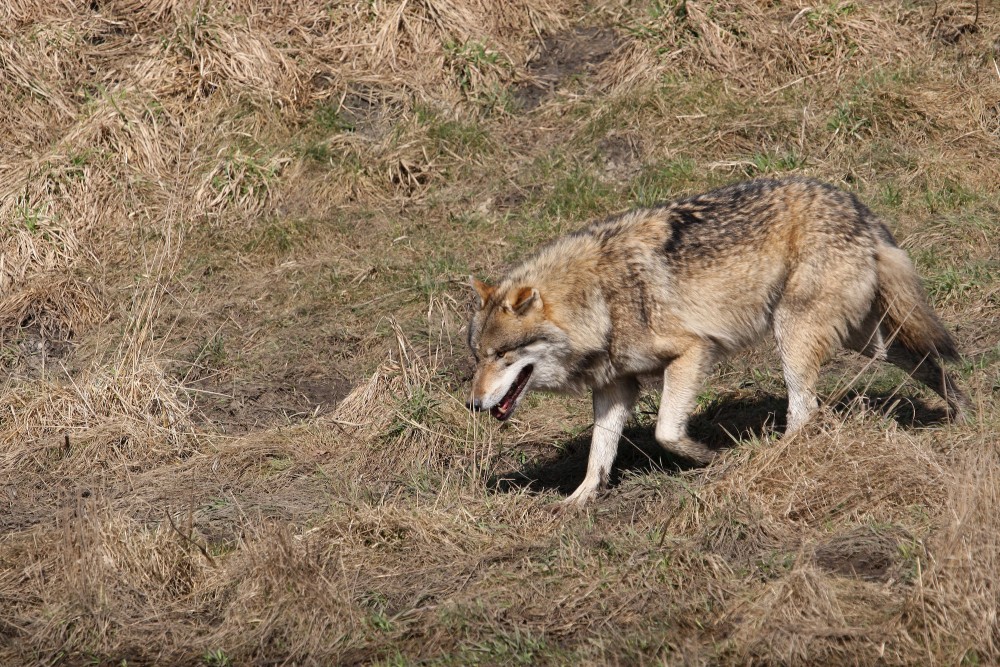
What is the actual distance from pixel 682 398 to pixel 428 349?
102 inches

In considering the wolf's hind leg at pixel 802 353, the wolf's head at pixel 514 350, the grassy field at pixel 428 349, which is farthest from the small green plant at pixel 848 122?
the wolf's head at pixel 514 350

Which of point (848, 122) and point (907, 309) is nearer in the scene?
point (907, 309)

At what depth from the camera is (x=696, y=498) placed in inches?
236

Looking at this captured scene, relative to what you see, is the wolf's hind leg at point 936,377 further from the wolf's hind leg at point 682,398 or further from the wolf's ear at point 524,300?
the wolf's ear at point 524,300

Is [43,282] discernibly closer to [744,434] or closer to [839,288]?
[744,434]

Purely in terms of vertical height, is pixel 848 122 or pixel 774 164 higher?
pixel 848 122

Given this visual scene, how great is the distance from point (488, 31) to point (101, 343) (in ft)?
17.2

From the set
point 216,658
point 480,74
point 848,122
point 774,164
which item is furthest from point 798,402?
point 480,74

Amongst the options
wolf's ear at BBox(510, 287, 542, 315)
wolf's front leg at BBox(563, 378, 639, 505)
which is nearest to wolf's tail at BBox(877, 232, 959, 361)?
wolf's front leg at BBox(563, 378, 639, 505)

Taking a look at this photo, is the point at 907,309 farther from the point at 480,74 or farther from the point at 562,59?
the point at 562,59

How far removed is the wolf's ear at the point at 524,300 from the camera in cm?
656

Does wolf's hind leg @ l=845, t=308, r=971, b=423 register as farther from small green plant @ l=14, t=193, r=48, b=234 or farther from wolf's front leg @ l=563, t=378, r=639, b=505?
small green plant @ l=14, t=193, r=48, b=234

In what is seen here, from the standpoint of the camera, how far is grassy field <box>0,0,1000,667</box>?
5.39m

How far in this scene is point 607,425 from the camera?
699 cm
